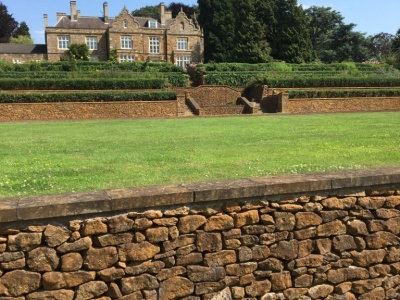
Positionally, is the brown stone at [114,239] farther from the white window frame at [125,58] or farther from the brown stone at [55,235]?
the white window frame at [125,58]

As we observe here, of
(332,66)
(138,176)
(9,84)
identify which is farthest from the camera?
(332,66)

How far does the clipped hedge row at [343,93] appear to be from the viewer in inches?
1007

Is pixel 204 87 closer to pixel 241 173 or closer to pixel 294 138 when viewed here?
pixel 294 138

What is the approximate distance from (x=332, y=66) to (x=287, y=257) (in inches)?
1418

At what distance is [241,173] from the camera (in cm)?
576

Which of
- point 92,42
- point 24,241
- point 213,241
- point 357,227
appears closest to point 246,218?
point 213,241

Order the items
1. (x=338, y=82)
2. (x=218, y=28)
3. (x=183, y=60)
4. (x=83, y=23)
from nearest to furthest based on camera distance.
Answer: (x=338, y=82) → (x=218, y=28) → (x=83, y=23) → (x=183, y=60)

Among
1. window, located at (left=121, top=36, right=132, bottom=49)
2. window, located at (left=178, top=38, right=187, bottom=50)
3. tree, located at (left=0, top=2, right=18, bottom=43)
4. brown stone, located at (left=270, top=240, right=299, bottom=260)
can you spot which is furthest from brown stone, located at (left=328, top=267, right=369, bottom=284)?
tree, located at (left=0, top=2, right=18, bottom=43)

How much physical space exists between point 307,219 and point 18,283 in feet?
9.22

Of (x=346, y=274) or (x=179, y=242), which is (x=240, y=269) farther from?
(x=346, y=274)

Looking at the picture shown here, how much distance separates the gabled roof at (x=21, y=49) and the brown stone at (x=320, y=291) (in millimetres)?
61058

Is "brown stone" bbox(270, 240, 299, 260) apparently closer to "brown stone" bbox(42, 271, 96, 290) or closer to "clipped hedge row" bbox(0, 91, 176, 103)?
"brown stone" bbox(42, 271, 96, 290)

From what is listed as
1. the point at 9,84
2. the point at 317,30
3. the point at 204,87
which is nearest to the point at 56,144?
the point at 9,84

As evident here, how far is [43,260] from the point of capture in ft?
11.1
